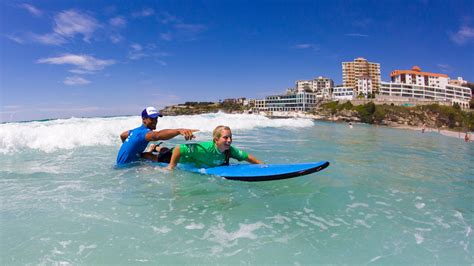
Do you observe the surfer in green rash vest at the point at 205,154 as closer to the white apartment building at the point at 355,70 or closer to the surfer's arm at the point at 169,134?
the surfer's arm at the point at 169,134

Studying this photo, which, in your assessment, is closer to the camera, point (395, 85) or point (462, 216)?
point (462, 216)

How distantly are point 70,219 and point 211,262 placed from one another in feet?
6.59

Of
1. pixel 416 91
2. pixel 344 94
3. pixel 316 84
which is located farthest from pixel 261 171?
pixel 316 84

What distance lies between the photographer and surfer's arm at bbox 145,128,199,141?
15.8 ft

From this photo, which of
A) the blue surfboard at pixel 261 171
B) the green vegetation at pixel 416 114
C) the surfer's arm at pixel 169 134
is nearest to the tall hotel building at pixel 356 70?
the green vegetation at pixel 416 114

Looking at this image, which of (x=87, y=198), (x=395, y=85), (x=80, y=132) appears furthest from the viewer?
(x=395, y=85)

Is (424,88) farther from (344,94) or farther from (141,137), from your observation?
(141,137)

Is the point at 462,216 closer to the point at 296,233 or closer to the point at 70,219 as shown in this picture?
the point at 296,233

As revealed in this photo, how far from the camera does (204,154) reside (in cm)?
569

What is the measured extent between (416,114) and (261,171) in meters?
93.2

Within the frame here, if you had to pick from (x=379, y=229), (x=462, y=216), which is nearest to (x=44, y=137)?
(x=379, y=229)

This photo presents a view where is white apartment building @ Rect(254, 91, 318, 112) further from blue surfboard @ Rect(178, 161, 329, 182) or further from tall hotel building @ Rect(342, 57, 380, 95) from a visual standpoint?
blue surfboard @ Rect(178, 161, 329, 182)

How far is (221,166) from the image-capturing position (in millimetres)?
5805

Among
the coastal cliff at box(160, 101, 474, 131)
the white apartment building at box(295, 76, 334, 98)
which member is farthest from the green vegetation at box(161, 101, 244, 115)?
the coastal cliff at box(160, 101, 474, 131)
